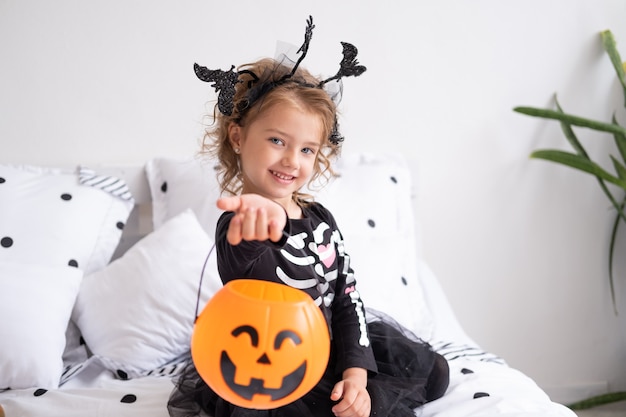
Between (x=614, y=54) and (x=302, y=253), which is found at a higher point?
(x=614, y=54)

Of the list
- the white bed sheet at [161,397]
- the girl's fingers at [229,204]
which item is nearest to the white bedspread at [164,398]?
the white bed sheet at [161,397]

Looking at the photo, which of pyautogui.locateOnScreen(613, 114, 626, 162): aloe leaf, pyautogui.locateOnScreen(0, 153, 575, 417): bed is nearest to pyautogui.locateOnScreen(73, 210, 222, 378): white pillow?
pyautogui.locateOnScreen(0, 153, 575, 417): bed

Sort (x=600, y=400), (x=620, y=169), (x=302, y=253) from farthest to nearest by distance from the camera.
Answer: (x=600, y=400) → (x=620, y=169) → (x=302, y=253)

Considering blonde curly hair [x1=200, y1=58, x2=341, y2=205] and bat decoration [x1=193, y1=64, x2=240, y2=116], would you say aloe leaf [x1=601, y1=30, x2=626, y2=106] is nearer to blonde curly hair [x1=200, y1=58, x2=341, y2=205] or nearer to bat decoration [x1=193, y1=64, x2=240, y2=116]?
blonde curly hair [x1=200, y1=58, x2=341, y2=205]

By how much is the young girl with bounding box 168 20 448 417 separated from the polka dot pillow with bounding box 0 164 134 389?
37 cm

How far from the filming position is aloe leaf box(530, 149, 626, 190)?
201 cm

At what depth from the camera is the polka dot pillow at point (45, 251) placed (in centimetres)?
141

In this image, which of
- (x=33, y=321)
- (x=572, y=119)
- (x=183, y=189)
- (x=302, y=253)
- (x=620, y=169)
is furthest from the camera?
(x=620, y=169)

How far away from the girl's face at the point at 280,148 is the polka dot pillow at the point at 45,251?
636 millimetres

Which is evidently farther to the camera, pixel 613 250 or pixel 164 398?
pixel 613 250

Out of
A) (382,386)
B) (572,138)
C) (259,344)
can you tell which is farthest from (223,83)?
(572,138)

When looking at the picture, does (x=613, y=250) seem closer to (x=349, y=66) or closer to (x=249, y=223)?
(x=349, y=66)

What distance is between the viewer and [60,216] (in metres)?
1.65

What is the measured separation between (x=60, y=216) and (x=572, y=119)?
1420 millimetres
